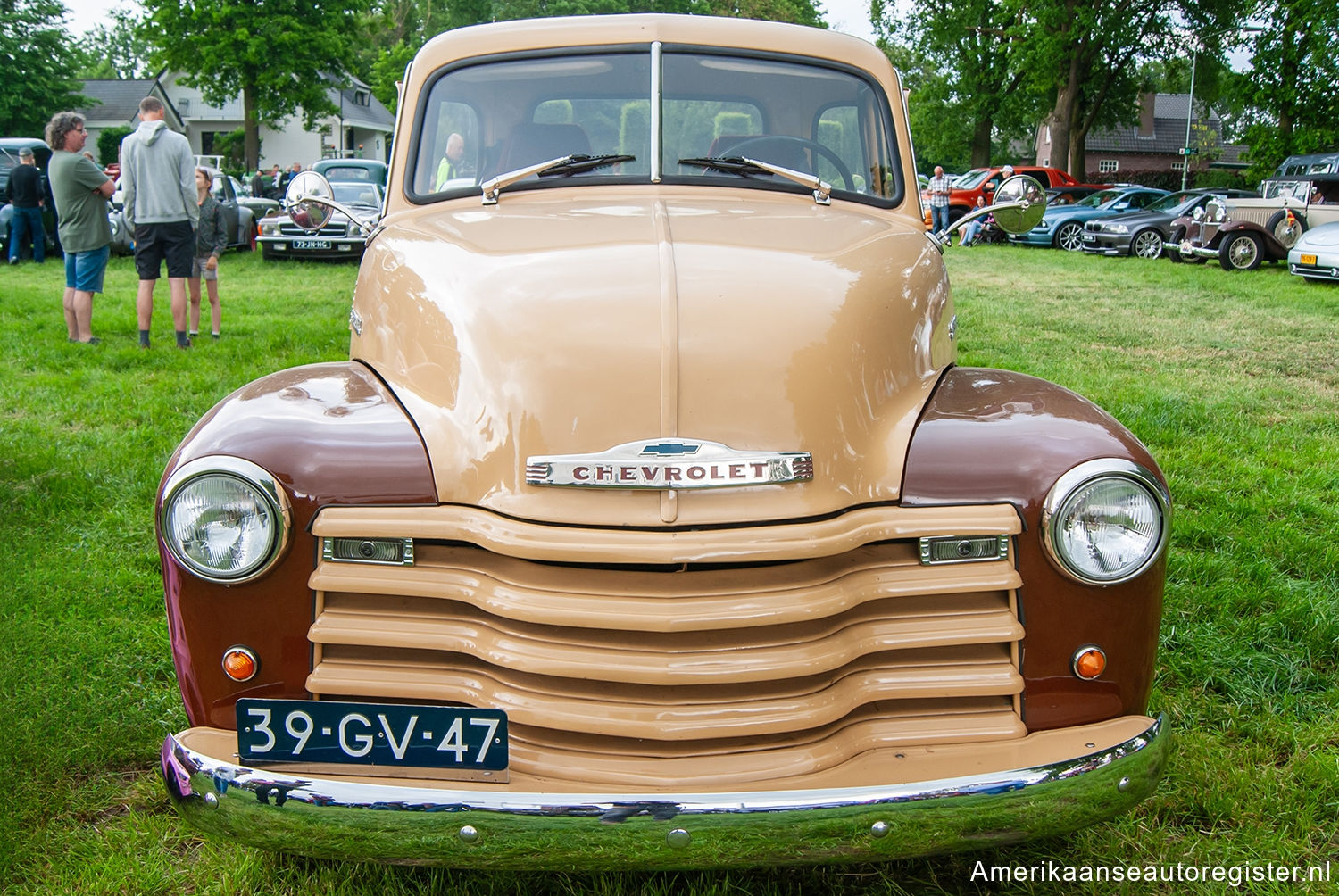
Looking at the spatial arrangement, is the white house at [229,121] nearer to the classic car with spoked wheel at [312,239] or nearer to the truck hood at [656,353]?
the classic car with spoked wheel at [312,239]

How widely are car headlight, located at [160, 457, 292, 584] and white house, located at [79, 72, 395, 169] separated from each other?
53.4 metres

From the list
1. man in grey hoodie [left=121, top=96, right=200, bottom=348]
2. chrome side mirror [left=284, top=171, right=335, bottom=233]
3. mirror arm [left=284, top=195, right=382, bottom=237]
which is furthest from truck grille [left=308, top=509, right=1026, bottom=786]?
man in grey hoodie [left=121, top=96, right=200, bottom=348]

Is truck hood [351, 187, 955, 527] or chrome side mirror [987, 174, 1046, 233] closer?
truck hood [351, 187, 955, 527]

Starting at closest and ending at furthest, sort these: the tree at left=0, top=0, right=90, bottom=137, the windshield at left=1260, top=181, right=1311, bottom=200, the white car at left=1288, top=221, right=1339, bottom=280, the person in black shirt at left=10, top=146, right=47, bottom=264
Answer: the person in black shirt at left=10, top=146, right=47, bottom=264, the white car at left=1288, top=221, right=1339, bottom=280, the windshield at left=1260, top=181, right=1311, bottom=200, the tree at left=0, top=0, right=90, bottom=137

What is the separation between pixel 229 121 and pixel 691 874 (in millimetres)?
63771

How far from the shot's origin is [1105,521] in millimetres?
2205

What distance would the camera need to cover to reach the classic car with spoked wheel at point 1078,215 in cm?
2117

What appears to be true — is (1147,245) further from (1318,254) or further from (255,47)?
(255,47)

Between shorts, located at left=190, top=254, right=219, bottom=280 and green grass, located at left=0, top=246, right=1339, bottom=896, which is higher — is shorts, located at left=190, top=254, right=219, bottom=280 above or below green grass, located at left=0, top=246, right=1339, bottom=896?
above

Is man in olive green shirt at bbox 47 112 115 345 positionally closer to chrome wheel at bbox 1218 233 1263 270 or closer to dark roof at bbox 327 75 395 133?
chrome wheel at bbox 1218 233 1263 270

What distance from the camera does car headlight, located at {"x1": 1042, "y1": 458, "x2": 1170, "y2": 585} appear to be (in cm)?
217

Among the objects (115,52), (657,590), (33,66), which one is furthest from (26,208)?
(115,52)

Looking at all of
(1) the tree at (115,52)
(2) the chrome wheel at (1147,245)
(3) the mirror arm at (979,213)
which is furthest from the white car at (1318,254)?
(1) the tree at (115,52)

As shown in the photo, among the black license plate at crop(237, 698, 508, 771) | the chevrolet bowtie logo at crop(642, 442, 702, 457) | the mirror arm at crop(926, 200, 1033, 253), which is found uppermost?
the mirror arm at crop(926, 200, 1033, 253)
